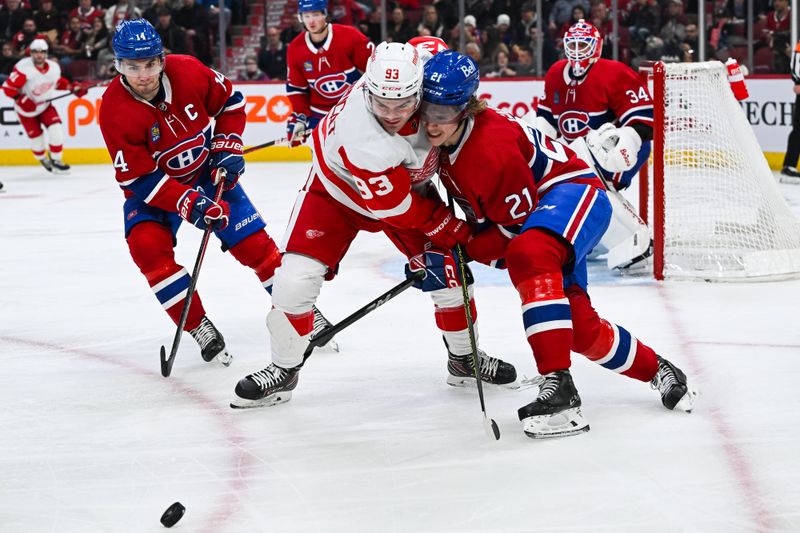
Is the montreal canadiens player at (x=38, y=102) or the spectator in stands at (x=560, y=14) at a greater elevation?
the spectator in stands at (x=560, y=14)

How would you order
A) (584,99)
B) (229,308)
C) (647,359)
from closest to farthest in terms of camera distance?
(647,359) → (229,308) → (584,99)

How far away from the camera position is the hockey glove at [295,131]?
6293 mm

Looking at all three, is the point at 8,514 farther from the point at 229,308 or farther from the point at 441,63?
the point at 229,308

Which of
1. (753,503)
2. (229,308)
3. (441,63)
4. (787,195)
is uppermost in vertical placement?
(441,63)

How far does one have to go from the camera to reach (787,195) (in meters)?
7.14

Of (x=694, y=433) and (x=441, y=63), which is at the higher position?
(x=441, y=63)

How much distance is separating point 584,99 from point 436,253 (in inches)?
91.2

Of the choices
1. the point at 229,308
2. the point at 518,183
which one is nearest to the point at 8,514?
the point at 518,183

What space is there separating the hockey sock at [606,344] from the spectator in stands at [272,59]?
25.4 feet

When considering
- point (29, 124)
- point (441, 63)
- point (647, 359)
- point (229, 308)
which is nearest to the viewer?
point (441, 63)

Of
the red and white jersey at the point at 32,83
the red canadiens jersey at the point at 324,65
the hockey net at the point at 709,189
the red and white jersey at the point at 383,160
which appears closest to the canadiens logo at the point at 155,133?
the red and white jersey at the point at 383,160

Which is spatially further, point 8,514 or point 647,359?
point 647,359

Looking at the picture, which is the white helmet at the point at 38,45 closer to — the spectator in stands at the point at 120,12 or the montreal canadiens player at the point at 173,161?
the spectator in stands at the point at 120,12

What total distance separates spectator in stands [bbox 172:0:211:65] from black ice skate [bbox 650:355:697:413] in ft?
26.6
